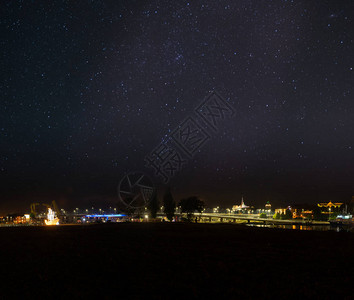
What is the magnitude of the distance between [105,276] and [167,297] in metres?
3.53

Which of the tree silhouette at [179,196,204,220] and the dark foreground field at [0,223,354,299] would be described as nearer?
the dark foreground field at [0,223,354,299]

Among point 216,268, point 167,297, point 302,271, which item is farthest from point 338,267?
point 167,297

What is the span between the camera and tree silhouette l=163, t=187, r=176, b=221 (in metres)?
96.3

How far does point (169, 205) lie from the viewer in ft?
324

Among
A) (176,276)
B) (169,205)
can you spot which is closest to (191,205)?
(169,205)

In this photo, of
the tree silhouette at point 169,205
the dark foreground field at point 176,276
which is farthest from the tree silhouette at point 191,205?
the dark foreground field at point 176,276

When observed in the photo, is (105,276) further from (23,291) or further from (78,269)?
(23,291)

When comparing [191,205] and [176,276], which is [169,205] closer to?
[191,205]

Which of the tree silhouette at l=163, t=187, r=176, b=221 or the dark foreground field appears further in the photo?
the tree silhouette at l=163, t=187, r=176, b=221

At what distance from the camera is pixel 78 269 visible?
41.3 ft

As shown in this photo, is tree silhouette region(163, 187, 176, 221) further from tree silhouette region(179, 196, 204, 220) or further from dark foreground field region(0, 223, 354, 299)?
dark foreground field region(0, 223, 354, 299)

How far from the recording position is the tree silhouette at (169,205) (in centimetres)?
9628

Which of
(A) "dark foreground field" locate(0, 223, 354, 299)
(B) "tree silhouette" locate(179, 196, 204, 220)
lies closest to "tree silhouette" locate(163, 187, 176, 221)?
(B) "tree silhouette" locate(179, 196, 204, 220)

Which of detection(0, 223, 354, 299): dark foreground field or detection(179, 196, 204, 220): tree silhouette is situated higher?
detection(0, 223, 354, 299): dark foreground field
